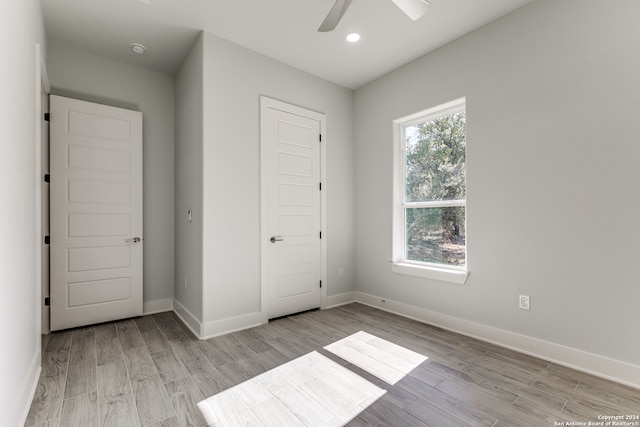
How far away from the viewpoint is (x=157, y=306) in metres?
3.68

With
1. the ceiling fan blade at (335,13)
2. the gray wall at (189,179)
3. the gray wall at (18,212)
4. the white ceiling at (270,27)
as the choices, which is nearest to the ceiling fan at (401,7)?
the ceiling fan blade at (335,13)

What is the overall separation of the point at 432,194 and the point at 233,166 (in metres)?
2.17

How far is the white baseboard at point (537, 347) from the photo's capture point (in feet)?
6.88

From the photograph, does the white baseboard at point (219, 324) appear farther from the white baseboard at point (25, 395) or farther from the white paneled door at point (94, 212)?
the white baseboard at point (25, 395)

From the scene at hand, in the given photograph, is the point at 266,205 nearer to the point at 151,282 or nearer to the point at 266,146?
the point at 266,146

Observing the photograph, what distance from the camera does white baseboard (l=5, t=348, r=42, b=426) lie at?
1.57 metres

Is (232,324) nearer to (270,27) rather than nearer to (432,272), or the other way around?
(432,272)

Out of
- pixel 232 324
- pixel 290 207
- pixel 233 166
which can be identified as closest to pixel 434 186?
pixel 290 207

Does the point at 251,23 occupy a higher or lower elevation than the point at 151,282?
higher

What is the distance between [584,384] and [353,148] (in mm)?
3271

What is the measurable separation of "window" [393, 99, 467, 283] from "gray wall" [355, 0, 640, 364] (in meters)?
0.17

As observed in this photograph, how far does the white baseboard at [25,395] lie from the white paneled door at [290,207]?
1.86 m

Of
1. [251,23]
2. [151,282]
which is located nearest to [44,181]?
[151,282]

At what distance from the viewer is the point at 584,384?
2.07 m
